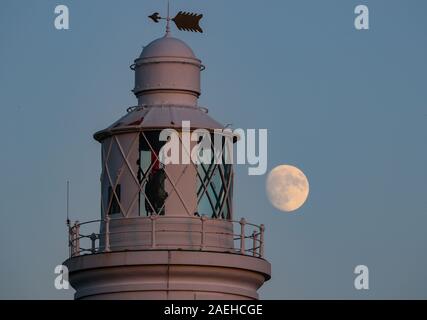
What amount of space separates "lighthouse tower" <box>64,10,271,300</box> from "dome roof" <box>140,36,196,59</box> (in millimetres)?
24

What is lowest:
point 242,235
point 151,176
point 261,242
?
point 261,242

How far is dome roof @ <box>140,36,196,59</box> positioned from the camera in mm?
72438

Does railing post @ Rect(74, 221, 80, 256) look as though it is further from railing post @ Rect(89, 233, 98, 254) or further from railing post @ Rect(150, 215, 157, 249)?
railing post @ Rect(150, 215, 157, 249)

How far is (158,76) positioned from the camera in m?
72.3

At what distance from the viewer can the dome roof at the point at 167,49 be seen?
238ft

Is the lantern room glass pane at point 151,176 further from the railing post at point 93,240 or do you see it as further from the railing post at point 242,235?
the railing post at point 242,235

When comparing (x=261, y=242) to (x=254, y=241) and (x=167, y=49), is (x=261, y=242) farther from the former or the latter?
(x=167, y=49)

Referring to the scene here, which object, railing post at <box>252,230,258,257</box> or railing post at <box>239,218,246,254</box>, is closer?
railing post at <box>239,218,246,254</box>

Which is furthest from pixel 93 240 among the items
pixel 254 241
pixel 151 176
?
pixel 254 241

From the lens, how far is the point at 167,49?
72500mm

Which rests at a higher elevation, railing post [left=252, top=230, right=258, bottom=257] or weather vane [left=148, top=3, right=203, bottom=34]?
weather vane [left=148, top=3, right=203, bottom=34]

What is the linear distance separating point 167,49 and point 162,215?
423 centimetres

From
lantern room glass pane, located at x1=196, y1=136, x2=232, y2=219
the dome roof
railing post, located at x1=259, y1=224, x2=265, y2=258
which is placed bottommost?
railing post, located at x1=259, y1=224, x2=265, y2=258
